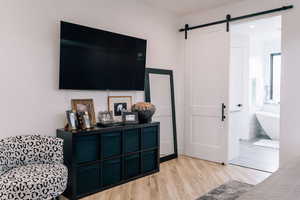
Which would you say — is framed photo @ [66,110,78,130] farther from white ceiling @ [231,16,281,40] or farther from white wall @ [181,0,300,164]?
white ceiling @ [231,16,281,40]

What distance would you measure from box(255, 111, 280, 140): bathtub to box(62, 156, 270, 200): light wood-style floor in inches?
107

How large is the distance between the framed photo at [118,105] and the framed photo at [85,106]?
1.03 feet

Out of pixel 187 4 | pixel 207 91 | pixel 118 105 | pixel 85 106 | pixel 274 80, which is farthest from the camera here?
pixel 274 80

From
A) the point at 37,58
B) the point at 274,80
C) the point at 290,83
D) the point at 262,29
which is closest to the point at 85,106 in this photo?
the point at 37,58

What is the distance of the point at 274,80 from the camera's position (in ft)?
22.9

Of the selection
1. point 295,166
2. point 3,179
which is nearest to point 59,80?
point 3,179

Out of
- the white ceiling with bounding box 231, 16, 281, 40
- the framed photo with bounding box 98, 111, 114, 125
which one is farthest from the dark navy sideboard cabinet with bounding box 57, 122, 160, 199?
the white ceiling with bounding box 231, 16, 281, 40

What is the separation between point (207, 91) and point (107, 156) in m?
2.27

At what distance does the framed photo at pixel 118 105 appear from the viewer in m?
3.59

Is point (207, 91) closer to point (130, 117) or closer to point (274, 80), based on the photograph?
point (130, 117)

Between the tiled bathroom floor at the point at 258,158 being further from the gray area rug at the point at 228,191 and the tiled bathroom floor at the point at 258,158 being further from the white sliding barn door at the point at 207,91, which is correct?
the gray area rug at the point at 228,191

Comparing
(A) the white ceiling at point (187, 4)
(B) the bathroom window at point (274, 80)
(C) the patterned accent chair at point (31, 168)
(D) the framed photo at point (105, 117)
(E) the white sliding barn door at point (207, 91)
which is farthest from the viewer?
(B) the bathroom window at point (274, 80)

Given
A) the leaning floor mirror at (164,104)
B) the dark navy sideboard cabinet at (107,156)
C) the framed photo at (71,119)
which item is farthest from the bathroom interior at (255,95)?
the framed photo at (71,119)

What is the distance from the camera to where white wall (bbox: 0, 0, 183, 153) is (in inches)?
103
